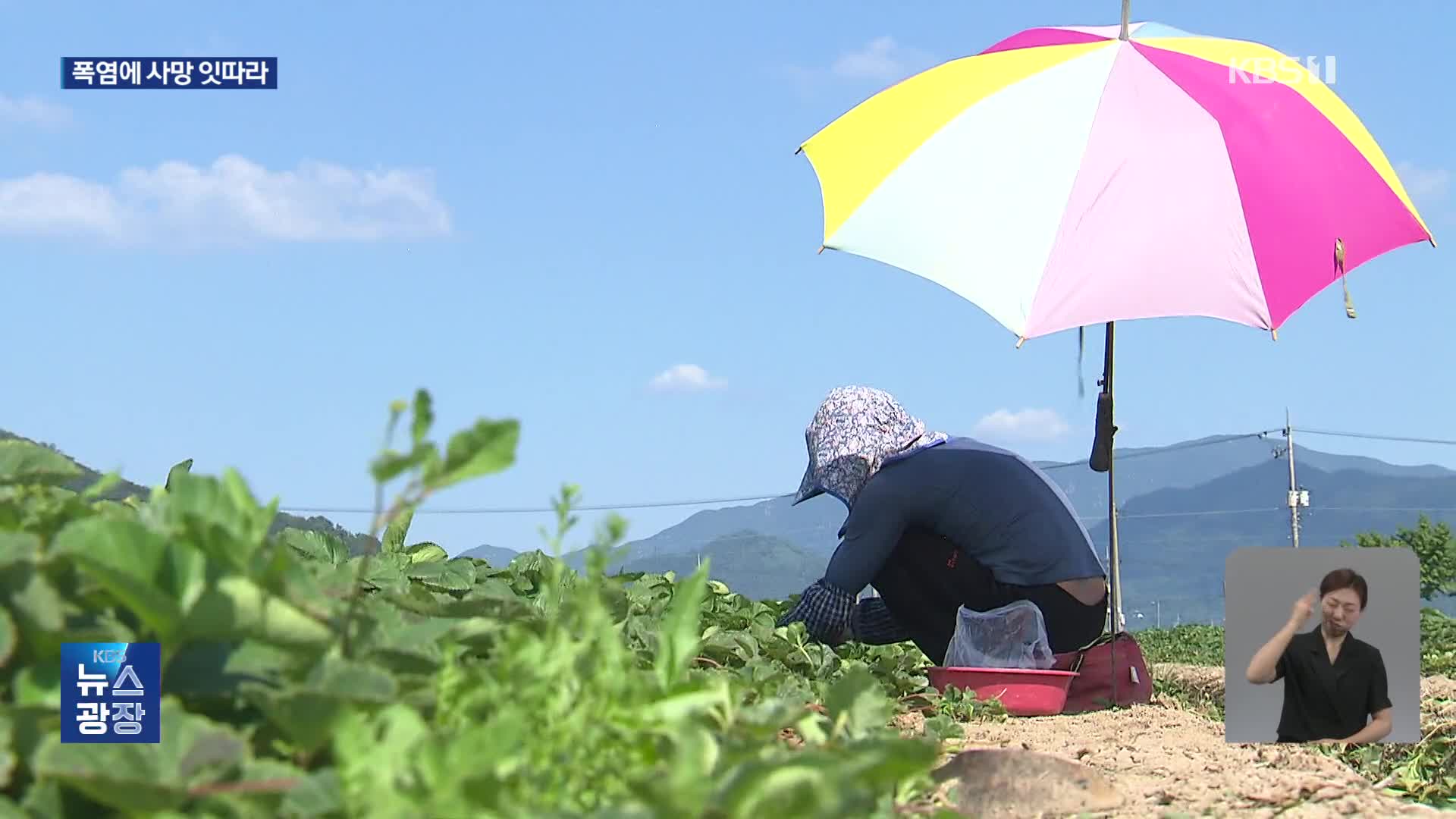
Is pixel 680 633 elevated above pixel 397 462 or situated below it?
below

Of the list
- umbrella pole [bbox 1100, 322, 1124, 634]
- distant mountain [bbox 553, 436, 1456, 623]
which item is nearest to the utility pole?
distant mountain [bbox 553, 436, 1456, 623]

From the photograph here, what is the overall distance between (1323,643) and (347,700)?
2931 mm

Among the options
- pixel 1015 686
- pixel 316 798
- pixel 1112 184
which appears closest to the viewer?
pixel 316 798

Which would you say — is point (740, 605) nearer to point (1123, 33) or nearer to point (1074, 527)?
point (1074, 527)

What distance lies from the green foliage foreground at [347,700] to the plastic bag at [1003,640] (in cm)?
341

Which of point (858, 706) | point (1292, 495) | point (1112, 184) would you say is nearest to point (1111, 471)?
point (1112, 184)

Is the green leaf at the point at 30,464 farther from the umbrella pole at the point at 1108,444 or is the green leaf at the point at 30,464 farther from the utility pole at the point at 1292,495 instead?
the utility pole at the point at 1292,495

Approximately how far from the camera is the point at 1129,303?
14.9 feet

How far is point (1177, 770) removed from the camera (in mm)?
3641

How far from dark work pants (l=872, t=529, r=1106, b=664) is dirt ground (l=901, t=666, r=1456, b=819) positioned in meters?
0.38

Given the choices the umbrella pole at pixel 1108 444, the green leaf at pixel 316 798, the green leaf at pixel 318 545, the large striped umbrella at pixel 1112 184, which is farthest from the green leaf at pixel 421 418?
the umbrella pole at pixel 1108 444

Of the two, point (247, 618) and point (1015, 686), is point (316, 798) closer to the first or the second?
point (247, 618)

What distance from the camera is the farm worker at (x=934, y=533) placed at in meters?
5.30

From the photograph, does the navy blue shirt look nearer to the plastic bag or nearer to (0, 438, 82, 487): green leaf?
the plastic bag
